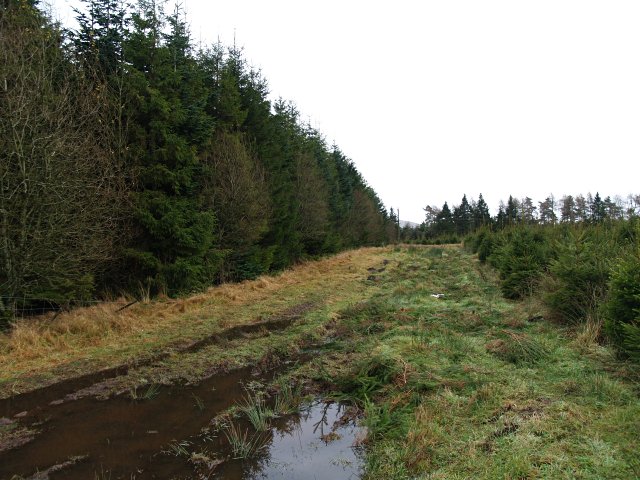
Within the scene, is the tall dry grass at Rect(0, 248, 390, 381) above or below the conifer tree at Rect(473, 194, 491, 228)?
below

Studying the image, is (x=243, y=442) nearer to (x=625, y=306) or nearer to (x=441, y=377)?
(x=441, y=377)

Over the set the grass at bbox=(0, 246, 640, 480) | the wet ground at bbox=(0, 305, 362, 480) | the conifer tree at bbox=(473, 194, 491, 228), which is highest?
the conifer tree at bbox=(473, 194, 491, 228)

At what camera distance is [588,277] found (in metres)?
7.70

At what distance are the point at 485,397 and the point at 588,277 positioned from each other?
4338 mm

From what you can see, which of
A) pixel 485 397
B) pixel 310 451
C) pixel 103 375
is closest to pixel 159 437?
pixel 310 451

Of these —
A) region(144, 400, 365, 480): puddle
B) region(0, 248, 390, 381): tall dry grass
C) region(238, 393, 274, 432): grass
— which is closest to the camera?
region(144, 400, 365, 480): puddle

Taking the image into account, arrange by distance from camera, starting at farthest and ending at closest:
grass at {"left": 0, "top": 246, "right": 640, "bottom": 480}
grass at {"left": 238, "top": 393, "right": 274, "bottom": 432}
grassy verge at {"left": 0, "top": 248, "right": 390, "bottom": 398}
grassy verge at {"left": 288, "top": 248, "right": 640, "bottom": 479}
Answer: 1. grassy verge at {"left": 0, "top": 248, "right": 390, "bottom": 398}
2. grass at {"left": 238, "top": 393, "right": 274, "bottom": 432}
3. grass at {"left": 0, "top": 246, "right": 640, "bottom": 480}
4. grassy verge at {"left": 288, "top": 248, "right": 640, "bottom": 479}

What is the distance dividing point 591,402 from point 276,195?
1719cm

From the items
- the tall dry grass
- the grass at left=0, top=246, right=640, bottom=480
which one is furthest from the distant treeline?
the tall dry grass

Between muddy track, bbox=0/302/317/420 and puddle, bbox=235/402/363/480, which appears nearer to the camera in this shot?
puddle, bbox=235/402/363/480

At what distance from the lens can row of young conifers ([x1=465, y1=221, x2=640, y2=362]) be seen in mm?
5537

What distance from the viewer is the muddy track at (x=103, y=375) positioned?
5.58 meters

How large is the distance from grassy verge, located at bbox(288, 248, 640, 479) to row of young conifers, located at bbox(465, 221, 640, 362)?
451mm

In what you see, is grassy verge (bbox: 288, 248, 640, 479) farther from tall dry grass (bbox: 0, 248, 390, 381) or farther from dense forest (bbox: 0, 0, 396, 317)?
dense forest (bbox: 0, 0, 396, 317)
